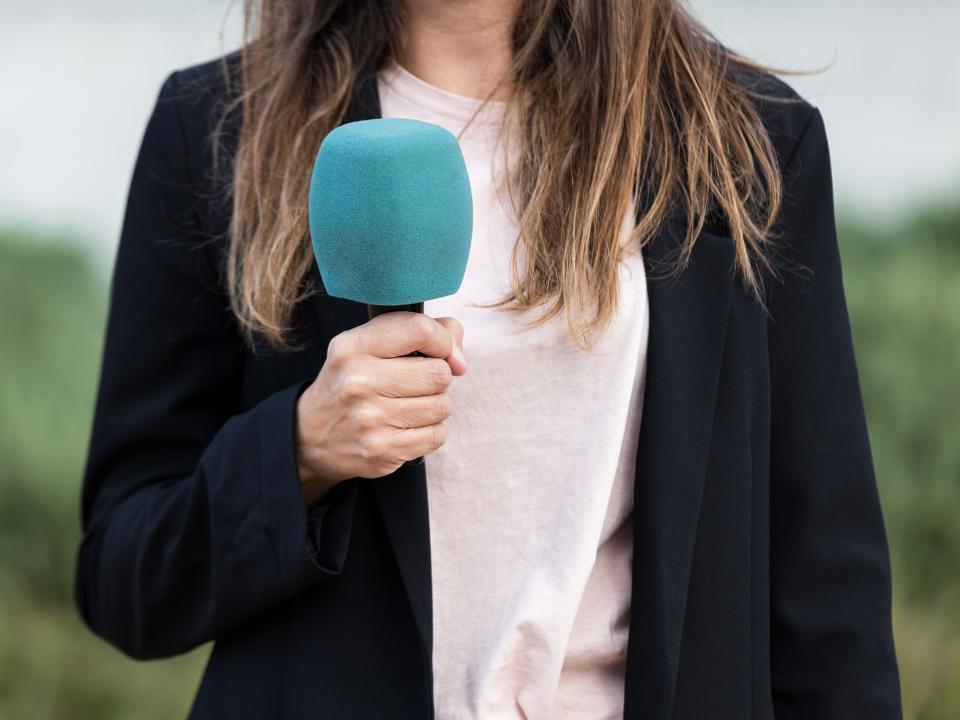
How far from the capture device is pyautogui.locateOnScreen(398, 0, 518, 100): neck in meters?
1.32

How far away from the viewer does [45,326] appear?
358cm

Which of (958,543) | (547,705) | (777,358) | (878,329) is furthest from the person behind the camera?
(878,329)

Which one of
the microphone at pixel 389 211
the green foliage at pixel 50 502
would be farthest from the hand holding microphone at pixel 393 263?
the green foliage at pixel 50 502

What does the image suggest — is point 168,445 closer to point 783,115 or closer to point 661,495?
point 661,495

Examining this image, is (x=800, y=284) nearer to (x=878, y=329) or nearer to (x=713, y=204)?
(x=713, y=204)

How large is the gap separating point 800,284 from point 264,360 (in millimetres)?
536

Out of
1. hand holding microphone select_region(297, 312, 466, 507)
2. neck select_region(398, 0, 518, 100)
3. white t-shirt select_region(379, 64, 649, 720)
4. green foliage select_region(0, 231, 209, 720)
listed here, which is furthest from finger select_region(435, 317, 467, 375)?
green foliage select_region(0, 231, 209, 720)

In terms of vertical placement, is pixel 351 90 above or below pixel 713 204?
above

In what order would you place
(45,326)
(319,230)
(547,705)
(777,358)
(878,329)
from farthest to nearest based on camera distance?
(45,326) < (878,329) < (777,358) < (547,705) < (319,230)

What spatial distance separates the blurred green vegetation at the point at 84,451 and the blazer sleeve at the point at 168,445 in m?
1.38

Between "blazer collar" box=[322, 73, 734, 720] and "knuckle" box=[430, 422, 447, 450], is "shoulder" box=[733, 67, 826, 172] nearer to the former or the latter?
"blazer collar" box=[322, 73, 734, 720]

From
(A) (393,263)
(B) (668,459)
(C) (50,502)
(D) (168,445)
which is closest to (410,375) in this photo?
(A) (393,263)

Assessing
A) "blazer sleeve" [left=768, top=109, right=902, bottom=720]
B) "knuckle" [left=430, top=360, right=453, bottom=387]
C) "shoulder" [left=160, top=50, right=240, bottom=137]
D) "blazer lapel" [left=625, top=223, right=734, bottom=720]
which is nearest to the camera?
"knuckle" [left=430, top=360, right=453, bottom=387]

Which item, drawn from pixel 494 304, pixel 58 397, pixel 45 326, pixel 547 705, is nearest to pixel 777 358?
pixel 494 304
